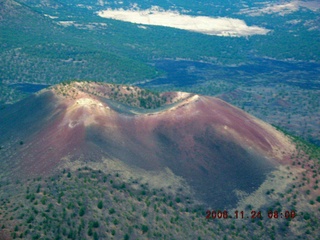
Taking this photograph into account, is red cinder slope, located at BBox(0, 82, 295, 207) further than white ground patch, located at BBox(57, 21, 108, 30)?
No

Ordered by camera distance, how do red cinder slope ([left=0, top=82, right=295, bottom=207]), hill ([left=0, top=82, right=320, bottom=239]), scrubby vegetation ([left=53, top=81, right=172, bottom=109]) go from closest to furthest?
hill ([left=0, top=82, right=320, bottom=239]) → red cinder slope ([left=0, top=82, right=295, bottom=207]) → scrubby vegetation ([left=53, top=81, right=172, bottom=109])

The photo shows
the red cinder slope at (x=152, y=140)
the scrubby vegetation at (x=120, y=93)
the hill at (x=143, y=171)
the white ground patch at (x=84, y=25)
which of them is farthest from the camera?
the white ground patch at (x=84, y=25)

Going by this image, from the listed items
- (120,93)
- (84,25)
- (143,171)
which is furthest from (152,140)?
(84,25)

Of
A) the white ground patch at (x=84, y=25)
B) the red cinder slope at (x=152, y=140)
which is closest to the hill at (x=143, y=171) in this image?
the red cinder slope at (x=152, y=140)

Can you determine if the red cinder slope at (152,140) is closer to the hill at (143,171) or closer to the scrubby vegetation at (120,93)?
the hill at (143,171)

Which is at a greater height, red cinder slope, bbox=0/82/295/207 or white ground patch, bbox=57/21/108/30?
red cinder slope, bbox=0/82/295/207

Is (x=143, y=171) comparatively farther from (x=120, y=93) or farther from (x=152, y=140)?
(x=120, y=93)

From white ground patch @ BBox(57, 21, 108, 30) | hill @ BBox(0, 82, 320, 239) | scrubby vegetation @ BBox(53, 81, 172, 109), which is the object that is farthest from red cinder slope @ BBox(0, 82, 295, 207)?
white ground patch @ BBox(57, 21, 108, 30)

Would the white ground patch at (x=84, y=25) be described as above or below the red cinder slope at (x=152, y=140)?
below

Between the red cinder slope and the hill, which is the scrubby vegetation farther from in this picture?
the red cinder slope

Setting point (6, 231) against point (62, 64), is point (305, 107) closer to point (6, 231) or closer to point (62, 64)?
point (62, 64)
